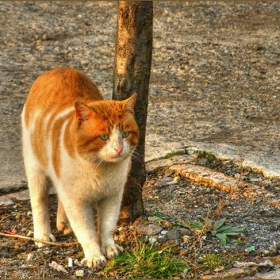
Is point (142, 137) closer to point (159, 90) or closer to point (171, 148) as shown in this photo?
point (171, 148)

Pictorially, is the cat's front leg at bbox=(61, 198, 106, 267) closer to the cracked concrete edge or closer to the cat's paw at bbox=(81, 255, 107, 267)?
the cat's paw at bbox=(81, 255, 107, 267)

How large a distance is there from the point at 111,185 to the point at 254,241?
1.01m

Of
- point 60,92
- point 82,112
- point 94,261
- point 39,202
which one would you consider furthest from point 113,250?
A: point 60,92

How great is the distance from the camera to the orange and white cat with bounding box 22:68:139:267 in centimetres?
367

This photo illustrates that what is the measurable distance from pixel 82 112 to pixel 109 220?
2.51ft

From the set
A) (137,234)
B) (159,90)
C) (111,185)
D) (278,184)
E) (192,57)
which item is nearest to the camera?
(111,185)

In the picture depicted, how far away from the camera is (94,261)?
12.6ft

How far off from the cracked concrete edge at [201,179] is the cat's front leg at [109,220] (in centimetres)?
104

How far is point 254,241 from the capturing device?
13.4 feet

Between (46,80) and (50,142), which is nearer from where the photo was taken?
(50,142)

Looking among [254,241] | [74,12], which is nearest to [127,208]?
[254,241]

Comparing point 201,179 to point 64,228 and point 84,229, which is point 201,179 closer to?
point 64,228

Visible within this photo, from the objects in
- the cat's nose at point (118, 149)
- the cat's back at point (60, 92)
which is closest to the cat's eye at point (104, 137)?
the cat's nose at point (118, 149)

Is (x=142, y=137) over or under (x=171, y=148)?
over
